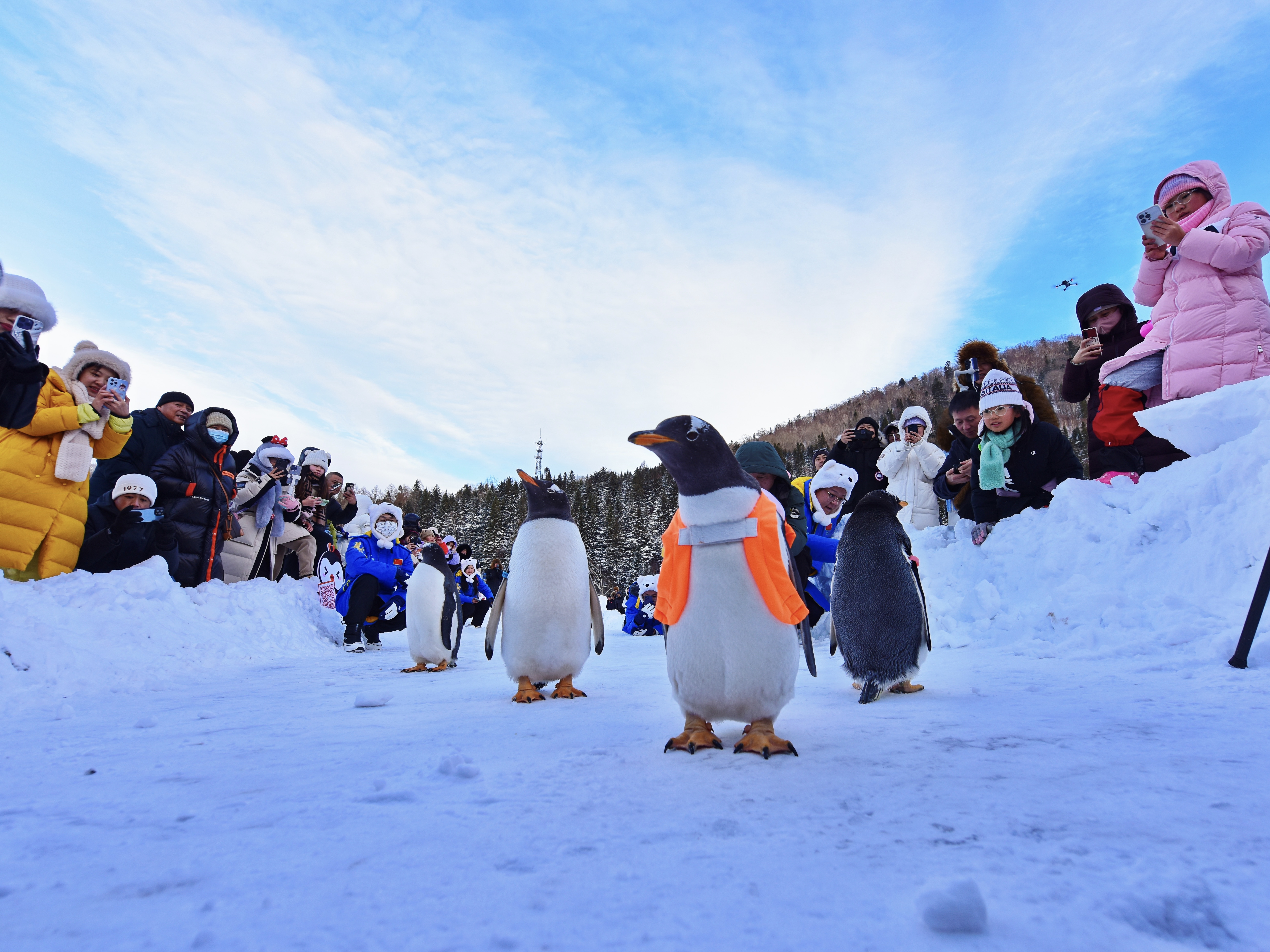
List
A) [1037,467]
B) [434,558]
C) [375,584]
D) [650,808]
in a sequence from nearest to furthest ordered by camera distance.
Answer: [650,808], [434,558], [1037,467], [375,584]

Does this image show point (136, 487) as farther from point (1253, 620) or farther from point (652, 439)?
point (1253, 620)

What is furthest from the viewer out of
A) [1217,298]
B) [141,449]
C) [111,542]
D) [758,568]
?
[141,449]

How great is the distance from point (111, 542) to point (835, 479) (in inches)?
232

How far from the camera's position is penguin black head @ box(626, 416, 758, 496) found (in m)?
2.19

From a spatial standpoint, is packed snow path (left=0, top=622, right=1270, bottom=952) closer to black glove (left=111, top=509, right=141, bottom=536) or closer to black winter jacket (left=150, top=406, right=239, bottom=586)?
black glove (left=111, top=509, right=141, bottom=536)

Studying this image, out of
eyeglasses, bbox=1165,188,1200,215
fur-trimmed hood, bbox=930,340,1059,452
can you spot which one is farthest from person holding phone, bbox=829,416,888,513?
eyeglasses, bbox=1165,188,1200,215

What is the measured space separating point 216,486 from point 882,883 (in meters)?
6.97

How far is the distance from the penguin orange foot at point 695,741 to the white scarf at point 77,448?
4.58 m

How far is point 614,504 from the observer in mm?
49344

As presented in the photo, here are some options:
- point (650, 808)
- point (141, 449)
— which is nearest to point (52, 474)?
point (141, 449)

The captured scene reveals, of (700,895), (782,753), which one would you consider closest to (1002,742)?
(782,753)

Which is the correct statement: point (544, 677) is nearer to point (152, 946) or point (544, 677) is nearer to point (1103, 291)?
point (152, 946)

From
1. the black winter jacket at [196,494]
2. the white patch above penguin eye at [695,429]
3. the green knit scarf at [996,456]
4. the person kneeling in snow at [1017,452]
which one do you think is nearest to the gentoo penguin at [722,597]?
the white patch above penguin eye at [695,429]

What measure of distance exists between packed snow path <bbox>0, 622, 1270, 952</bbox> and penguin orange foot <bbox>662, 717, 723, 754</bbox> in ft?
0.16
